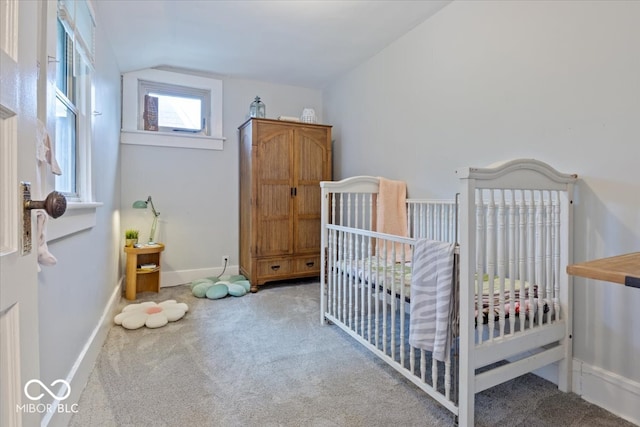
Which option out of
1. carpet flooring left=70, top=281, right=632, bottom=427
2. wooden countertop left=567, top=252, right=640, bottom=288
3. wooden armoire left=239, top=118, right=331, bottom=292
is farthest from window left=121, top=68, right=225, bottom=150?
wooden countertop left=567, top=252, right=640, bottom=288

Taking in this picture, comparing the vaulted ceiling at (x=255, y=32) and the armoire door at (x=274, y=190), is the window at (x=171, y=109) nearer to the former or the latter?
the vaulted ceiling at (x=255, y=32)

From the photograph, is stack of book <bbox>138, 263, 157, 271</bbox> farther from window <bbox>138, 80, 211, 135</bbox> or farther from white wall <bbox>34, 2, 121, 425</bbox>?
window <bbox>138, 80, 211, 135</bbox>

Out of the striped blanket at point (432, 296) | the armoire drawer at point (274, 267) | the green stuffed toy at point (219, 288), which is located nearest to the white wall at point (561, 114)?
the striped blanket at point (432, 296)

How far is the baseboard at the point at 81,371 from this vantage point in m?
1.19

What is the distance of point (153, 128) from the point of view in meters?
3.30

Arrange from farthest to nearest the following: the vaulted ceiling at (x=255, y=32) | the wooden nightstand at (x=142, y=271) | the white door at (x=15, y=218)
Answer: the wooden nightstand at (x=142, y=271) → the vaulted ceiling at (x=255, y=32) → the white door at (x=15, y=218)

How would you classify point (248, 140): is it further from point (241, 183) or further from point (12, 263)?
point (12, 263)

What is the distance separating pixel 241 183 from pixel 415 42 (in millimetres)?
2211

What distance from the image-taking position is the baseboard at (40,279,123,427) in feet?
3.92

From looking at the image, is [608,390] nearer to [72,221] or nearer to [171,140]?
[72,221]

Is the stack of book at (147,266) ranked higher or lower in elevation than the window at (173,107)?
lower

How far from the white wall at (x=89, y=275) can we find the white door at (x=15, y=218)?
2.03 feet

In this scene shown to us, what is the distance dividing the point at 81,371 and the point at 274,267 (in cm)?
185

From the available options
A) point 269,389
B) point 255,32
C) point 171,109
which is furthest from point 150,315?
point 255,32
